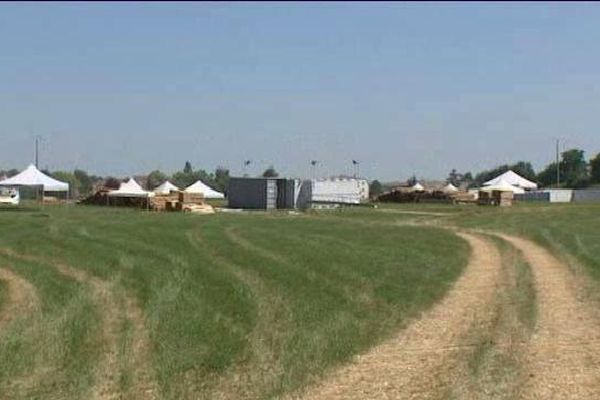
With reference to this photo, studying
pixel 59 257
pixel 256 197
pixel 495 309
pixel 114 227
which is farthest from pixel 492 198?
pixel 495 309

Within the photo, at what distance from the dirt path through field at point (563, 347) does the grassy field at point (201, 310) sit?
1.85 meters

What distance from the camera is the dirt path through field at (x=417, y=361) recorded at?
8.11 m

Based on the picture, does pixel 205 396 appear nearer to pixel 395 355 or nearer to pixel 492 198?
pixel 395 355

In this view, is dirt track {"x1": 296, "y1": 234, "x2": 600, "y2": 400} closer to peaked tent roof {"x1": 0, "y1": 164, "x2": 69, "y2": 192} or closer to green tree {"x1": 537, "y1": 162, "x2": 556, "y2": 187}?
peaked tent roof {"x1": 0, "y1": 164, "x2": 69, "y2": 192}

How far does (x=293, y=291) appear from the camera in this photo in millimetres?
14891

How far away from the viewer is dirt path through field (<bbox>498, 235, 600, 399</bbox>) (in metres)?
8.20

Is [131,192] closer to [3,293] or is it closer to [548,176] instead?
[3,293]

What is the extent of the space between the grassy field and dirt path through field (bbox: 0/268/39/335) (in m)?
0.09

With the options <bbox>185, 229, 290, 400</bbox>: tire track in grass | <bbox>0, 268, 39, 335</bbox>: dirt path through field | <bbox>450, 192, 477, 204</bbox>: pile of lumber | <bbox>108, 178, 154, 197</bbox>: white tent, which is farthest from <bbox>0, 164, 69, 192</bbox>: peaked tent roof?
<bbox>185, 229, 290, 400</bbox>: tire track in grass

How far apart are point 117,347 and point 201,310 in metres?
2.64

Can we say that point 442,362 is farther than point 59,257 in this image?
No

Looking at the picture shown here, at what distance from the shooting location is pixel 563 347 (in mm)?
10281

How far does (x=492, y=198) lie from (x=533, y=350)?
216ft

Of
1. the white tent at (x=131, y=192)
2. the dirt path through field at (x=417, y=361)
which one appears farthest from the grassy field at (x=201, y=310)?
the white tent at (x=131, y=192)
